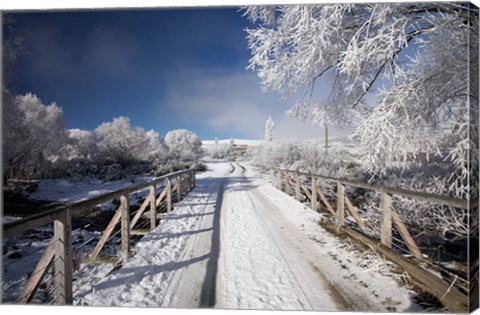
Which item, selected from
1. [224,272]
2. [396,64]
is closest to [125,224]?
[224,272]

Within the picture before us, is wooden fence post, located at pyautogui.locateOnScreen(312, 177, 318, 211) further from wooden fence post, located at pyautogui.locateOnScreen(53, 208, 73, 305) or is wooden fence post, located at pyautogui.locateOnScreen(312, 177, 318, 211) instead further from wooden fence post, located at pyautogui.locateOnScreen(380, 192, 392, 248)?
wooden fence post, located at pyautogui.locateOnScreen(53, 208, 73, 305)

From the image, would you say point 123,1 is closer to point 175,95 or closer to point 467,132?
point 175,95

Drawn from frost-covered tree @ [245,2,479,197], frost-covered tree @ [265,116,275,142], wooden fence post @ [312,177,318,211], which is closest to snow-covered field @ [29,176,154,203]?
frost-covered tree @ [265,116,275,142]

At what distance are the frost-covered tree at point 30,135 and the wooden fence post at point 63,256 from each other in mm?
1414

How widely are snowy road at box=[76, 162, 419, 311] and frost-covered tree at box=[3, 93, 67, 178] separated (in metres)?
1.54

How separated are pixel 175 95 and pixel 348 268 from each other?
8.84ft

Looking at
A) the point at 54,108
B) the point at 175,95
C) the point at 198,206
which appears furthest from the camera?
the point at 198,206

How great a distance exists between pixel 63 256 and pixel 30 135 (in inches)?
68.6

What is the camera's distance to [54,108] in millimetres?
2859

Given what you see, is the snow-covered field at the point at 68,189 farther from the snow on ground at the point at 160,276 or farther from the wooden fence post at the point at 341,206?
the wooden fence post at the point at 341,206

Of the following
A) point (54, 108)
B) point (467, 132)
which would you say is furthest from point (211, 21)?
point (467, 132)

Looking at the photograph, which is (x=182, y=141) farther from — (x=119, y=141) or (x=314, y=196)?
(x=314, y=196)

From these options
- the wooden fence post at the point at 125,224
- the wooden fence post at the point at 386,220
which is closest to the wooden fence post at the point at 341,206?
the wooden fence post at the point at 386,220

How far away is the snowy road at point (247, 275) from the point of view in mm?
2066
